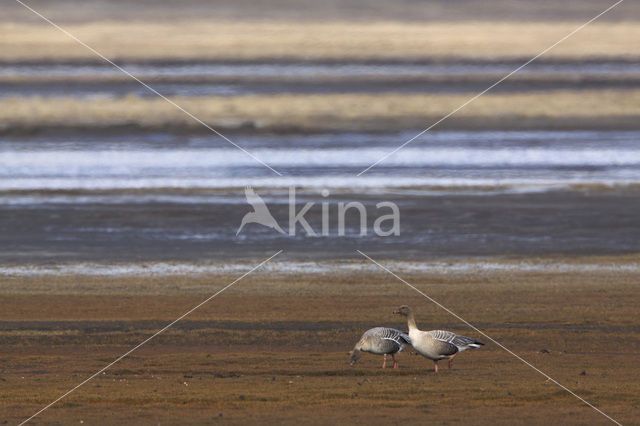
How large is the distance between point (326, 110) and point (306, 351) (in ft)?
53.0

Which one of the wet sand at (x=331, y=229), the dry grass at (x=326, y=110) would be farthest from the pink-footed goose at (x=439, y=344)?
the dry grass at (x=326, y=110)

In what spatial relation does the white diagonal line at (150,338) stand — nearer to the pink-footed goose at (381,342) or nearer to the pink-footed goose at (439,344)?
the pink-footed goose at (381,342)

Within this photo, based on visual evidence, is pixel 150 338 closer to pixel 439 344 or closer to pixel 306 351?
pixel 306 351

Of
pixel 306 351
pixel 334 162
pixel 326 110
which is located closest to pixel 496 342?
pixel 306 351

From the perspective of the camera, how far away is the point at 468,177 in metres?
21.2

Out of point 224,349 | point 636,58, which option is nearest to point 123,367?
point 224,349

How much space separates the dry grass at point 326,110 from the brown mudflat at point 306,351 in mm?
11677

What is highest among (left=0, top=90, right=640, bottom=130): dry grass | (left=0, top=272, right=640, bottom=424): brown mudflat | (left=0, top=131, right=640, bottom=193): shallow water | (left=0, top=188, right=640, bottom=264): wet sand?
(left=0, top=90, right=640, bottom=130): dry grass

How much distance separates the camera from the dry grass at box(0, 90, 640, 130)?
25.2m

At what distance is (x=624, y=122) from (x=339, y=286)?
1441cm

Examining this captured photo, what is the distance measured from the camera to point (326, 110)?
26.0m

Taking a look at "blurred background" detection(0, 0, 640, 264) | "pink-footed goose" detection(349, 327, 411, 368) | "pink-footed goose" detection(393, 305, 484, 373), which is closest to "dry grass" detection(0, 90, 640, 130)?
"blurred background" detection(0, 0, 640, 264)

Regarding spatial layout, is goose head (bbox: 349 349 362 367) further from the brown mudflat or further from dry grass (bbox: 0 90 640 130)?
dry grass (bbox: 0 90 640 130)

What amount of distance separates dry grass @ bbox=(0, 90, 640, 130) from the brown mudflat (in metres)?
11.7
